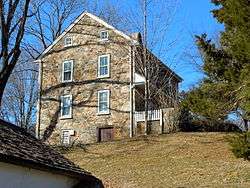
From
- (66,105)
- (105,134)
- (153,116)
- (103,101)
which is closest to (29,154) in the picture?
(153,116)

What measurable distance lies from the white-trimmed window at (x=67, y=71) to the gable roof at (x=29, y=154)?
24.6 meters

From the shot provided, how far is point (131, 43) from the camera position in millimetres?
39656

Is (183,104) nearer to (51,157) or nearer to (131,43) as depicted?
(51,157)

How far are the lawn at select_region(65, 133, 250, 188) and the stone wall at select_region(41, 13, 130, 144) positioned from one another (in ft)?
23.6

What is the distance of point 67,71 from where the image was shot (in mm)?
42688

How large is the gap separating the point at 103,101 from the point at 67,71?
427 cm

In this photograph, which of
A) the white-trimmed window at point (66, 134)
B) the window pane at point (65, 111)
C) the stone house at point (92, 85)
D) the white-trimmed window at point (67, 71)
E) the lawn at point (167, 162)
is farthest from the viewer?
the white-trimmed window at point (67, 71)

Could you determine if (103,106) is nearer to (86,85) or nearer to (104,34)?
(86,85)

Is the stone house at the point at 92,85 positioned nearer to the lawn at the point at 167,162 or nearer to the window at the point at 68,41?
the window at the point at 68,41

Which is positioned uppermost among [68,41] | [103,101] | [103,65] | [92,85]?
[68,41]

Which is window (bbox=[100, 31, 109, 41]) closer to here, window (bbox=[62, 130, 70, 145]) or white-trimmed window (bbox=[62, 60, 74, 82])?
white-trimmed window (bbox=[62, 60, 74, 82])

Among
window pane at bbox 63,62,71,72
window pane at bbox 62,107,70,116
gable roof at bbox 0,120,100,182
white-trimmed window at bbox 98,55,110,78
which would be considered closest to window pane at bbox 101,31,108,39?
white-trimmed window at bbox 98,55,110,78

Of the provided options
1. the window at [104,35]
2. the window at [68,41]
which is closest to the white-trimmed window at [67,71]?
the window at [68,41]

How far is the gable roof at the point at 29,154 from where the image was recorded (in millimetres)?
13898
